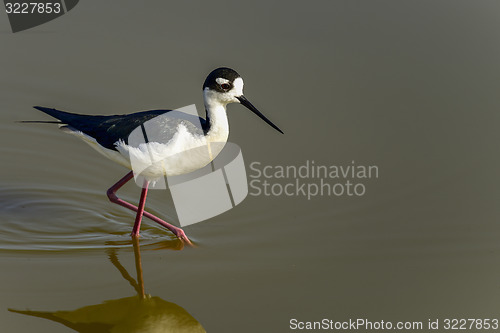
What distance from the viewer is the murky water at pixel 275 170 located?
5.38 m

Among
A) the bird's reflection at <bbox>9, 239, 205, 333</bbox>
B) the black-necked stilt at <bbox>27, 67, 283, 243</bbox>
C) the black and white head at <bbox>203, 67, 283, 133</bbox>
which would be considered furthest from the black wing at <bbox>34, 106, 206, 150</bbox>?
the bird's reflection at <bbox>9, 239, 205, 333</bbox>

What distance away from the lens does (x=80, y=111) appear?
297 inches

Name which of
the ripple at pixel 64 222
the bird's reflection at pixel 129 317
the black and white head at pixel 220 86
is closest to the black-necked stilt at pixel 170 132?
the black and white head at pixel 220 86

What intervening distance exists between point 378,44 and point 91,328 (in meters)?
4.89

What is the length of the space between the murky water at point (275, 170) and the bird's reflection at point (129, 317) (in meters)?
0.01

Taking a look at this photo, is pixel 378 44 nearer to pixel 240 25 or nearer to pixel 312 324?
pixel 240 25

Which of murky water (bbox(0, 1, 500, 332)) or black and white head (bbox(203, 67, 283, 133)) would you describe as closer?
murky water (bbox(0, 1, 500, 332))

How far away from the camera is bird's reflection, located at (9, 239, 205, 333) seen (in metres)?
5.02

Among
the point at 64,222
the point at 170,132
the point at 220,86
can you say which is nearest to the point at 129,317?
the point at 64,222

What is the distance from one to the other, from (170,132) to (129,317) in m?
1.45

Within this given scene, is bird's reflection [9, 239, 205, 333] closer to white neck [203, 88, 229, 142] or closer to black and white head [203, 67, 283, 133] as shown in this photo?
white neck [203, 88, 229, 142]

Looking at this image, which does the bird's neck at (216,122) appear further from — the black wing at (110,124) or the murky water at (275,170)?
the murky water at (275,170)

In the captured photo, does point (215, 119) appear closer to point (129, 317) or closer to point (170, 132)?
point (170, 132)

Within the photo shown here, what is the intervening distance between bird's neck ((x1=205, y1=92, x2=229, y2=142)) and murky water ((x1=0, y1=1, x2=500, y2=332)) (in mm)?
706
